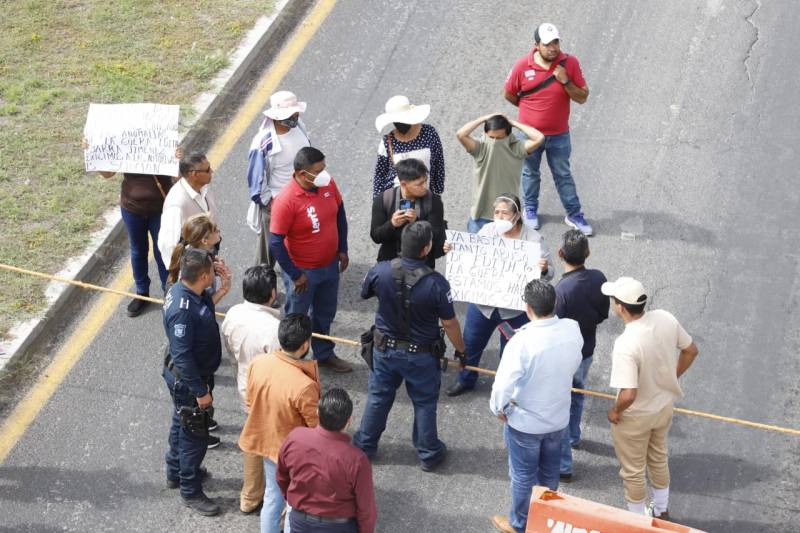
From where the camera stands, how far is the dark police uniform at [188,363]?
7.45 meters

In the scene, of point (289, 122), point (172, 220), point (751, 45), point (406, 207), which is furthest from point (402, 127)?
point (751, 45)

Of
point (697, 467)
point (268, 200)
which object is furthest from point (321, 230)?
point (697, 467)

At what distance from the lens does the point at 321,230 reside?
8.82 metres

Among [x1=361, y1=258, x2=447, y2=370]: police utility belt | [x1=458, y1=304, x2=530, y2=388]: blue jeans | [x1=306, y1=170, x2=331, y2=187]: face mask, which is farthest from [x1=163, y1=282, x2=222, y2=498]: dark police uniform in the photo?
[x1=458, y1=304, x2=530, y2=388]: blue jeans

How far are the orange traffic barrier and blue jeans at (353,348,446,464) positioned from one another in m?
1.71

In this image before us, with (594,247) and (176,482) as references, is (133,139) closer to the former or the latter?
(176,482)

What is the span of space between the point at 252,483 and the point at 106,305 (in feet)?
9.29

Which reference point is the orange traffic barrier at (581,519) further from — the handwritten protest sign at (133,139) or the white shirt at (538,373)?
the handwritten protest sign at (133,139)

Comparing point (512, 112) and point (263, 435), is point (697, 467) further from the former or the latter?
point (512, 112)

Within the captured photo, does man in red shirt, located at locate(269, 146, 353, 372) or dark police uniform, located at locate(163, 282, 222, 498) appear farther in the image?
man in red shirt, located at locate(269, 146, 353, 372)

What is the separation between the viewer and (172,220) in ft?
28.7

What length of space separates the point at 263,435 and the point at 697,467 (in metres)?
3.30

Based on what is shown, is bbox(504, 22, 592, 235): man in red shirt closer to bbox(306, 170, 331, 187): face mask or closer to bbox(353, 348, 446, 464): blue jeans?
bbox(306, 170, 331, 187): face mask

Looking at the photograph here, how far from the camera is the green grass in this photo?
10.4m
